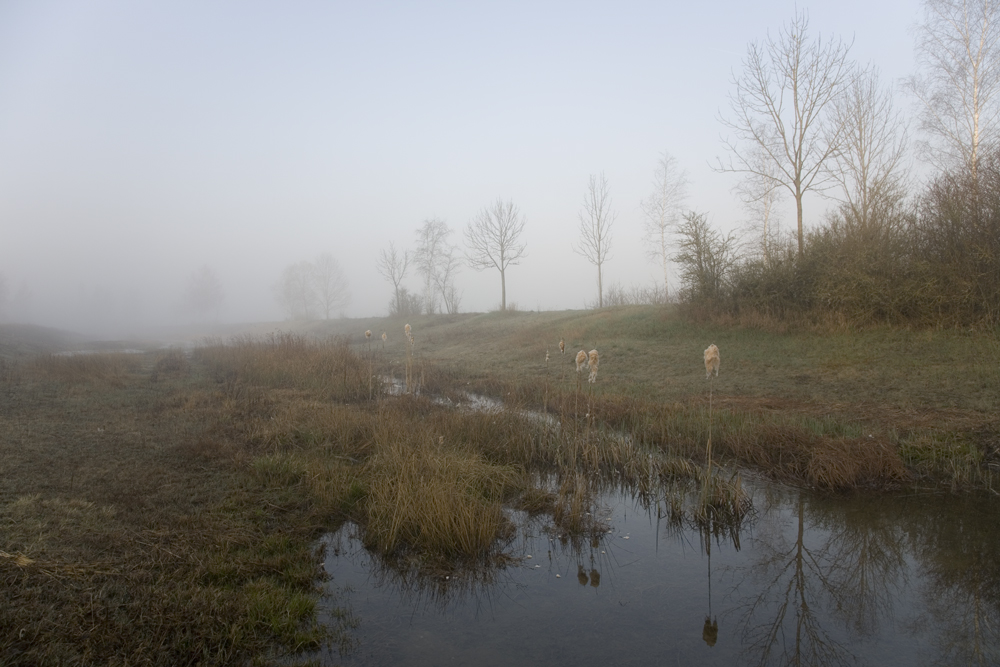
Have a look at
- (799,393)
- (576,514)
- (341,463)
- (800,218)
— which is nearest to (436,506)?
(576,514)

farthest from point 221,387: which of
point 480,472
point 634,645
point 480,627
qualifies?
point 634,645

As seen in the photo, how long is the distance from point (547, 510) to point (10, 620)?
14.0 feet

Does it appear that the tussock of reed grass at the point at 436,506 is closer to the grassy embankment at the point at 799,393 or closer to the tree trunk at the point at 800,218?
the grassy embankment at the point at 799,393

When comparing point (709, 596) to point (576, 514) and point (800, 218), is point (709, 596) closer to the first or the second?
point (576, 514)

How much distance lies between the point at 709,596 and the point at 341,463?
445 cm

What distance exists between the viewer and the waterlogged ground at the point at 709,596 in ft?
11.6

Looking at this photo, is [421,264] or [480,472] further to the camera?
[421,264]

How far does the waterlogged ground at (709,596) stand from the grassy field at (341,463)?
11.5 inches

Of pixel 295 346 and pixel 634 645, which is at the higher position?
pixel 295 346

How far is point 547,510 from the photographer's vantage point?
584 cm

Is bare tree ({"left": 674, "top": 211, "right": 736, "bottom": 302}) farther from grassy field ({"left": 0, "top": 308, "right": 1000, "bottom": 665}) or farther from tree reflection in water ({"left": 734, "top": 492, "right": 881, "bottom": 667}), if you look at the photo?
tree reflection in water ({"left": 734, "top": 492, "right": 881, "bottom": 667})

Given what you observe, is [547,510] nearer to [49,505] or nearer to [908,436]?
[49,505]

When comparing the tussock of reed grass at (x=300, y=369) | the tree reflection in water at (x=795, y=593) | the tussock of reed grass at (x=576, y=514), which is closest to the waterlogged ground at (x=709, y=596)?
the tree reflection in water at (x=795, y=593)

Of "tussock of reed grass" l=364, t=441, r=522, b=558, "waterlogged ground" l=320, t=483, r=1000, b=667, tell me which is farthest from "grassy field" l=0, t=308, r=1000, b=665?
"waterlogged ground" l=320, t=483, r=1000, b=667
